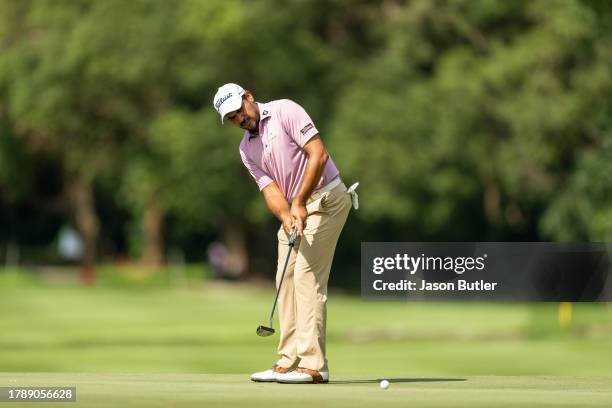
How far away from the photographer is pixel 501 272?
11109 mm

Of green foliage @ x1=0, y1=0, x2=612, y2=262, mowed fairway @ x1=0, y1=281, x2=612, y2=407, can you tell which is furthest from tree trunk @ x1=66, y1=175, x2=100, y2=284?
mowed fairway @ x1=0, y1=281, x2=612, y2=407

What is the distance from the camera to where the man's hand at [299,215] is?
986cm

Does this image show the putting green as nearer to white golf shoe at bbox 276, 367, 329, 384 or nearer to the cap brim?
white golf shoe at bbox 276, 367, 329, 384

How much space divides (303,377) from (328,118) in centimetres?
2987

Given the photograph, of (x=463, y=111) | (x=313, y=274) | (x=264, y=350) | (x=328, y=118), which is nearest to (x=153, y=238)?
(x=328, y=118)

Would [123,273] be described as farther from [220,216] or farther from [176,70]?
[176,70]

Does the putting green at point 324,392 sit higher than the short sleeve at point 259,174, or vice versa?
the short sleeve at point 259,174

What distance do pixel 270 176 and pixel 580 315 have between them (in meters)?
20.5

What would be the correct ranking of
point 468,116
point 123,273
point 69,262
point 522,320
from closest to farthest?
point 522,320 < point 468,116 < point 123,273 < point 69,262

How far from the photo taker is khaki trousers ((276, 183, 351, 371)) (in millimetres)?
10000

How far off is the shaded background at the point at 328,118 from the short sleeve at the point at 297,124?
1837cm

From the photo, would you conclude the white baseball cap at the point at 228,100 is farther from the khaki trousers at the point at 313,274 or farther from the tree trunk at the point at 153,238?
the tree trunk at the point at 153,238

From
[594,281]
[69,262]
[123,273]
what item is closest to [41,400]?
[594,281]

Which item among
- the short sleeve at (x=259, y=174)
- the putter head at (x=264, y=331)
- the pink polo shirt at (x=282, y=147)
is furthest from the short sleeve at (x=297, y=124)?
the putter head at (x=264, y=331)
